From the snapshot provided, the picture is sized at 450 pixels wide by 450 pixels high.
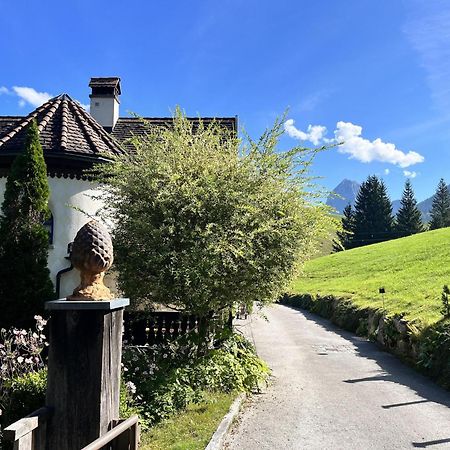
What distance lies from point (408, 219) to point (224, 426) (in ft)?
235

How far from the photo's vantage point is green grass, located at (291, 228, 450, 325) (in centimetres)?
1620

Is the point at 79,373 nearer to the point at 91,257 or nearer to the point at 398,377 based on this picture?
the point at 91,257

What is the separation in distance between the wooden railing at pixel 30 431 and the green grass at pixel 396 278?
8776 mm

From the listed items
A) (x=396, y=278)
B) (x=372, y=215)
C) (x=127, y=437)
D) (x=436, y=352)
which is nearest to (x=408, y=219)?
(x=372, y=215)

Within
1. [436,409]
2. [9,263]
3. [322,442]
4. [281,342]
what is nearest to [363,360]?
[281,342]

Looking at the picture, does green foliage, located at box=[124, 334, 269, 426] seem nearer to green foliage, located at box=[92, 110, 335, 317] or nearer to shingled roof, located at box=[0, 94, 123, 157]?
green foliage, located at box=[92, 110, 335, 317]

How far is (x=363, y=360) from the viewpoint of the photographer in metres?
13.3

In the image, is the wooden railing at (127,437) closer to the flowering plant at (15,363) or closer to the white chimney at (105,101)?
the flowering plant at (15,363)

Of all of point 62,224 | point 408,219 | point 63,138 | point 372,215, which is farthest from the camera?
point 372,215

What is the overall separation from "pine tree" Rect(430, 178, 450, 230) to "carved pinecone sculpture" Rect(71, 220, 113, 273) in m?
76.9

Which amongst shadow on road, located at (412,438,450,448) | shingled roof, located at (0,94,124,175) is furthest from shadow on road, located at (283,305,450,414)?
shingled roof, located at (0,94,124,175)

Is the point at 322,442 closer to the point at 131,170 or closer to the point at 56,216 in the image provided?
the point at 131,170

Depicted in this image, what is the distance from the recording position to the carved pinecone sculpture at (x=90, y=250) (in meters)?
4.05

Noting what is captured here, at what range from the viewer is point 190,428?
276 inches
